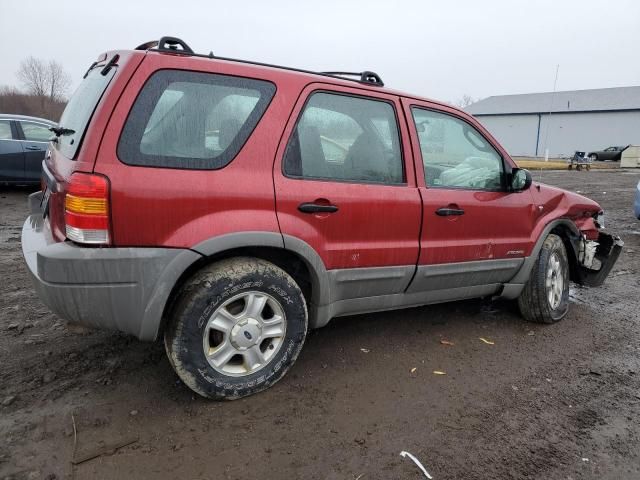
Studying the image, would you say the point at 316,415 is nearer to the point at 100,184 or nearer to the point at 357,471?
the point at 357,471

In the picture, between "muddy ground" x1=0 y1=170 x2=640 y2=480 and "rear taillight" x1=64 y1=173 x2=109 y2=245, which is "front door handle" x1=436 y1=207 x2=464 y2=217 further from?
"rear taillight" x1=64 y1=173 x2=109 y2=245

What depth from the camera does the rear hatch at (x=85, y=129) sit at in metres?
2.25

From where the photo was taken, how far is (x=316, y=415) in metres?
2.62

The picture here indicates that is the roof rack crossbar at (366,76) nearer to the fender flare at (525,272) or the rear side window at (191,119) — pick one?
the rear side window at (191,119)

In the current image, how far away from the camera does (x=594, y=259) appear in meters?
4.50

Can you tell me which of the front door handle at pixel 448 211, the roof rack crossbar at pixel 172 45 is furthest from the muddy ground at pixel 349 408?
the roof rack crossbar at pixel 172 45

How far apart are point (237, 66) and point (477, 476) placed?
2.44 meters

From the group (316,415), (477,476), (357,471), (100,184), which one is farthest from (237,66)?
(477,476)

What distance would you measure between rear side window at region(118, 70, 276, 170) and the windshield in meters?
0.26

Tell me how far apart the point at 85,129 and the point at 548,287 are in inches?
144

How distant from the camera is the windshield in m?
2.38

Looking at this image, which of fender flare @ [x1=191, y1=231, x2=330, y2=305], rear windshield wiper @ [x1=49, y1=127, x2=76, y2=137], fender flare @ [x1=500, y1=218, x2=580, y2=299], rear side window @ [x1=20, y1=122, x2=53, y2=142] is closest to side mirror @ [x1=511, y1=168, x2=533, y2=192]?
fender flare @ [x1=500, y1=218, x2=580, y2=299]

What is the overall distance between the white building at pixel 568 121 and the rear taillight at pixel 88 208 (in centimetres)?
4977

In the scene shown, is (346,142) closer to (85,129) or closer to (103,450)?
(85,129)
